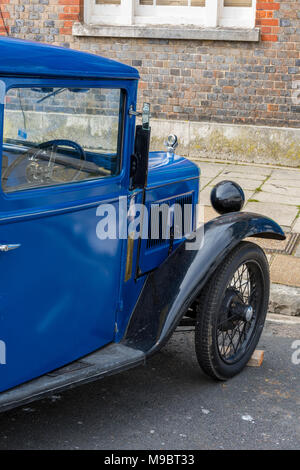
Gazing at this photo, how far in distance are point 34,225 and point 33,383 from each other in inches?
28.5

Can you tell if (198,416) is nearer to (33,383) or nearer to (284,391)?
(284,391)

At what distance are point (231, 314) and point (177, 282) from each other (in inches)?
17.5

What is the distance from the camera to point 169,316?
351cm

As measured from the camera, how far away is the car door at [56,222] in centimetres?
285

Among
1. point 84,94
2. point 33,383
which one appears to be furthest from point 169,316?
point 84,94

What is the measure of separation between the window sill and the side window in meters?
5.95

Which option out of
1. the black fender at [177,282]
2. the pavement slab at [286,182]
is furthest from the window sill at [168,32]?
the black fender at [177,282]

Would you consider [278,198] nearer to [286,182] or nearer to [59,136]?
[286,182]

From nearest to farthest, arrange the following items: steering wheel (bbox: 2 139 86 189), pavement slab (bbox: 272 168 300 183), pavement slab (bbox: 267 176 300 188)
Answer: steering wheel (bbox: 2 139 86 189), pavement slab (bbox: 267 176 300 188), pavement slab (bbox: 272 168 300 183)

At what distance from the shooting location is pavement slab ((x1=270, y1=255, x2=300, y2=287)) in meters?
5.15

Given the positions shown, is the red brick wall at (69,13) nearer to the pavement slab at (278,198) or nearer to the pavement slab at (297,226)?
the pavement slab at (278,198)

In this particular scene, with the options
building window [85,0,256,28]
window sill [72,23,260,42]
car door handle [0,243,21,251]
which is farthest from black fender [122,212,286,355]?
building window [85,0,256,28]

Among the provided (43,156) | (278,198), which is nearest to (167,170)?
(43,156)

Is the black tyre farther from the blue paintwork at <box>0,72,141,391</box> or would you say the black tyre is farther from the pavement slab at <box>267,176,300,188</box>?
the pavement slab at <box>267,176,300,188</box>
